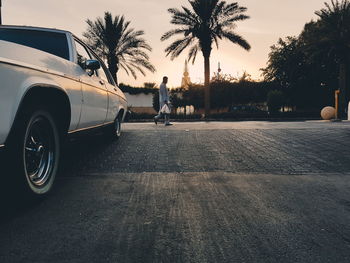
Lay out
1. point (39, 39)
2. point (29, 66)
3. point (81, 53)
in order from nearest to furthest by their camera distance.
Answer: point (29, 66) → point (39, 39) → point (81, 53)

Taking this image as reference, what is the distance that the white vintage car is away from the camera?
278 cm

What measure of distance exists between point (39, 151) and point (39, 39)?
2.06 m

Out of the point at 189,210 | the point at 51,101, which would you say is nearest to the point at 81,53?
the point at 51,101

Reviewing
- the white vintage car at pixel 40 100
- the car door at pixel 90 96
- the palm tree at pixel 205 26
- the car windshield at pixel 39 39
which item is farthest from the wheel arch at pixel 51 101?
the palm tree at pixel 205 26

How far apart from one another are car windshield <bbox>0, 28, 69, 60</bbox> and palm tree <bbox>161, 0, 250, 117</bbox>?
82.4ft

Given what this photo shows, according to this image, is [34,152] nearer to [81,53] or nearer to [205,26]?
[81,53]

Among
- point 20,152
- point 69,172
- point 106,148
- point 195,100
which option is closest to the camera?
point 20,152

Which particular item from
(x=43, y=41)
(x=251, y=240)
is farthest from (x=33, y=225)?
(x=43, y=41)

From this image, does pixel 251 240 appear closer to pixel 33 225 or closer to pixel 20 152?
pixel 33 225

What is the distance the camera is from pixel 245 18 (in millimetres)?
28844

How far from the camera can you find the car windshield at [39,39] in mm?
4754

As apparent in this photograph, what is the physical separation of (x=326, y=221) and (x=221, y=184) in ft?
4.30

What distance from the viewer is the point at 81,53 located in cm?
529

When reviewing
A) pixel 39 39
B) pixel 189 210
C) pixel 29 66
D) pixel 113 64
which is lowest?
pixel 189 210
